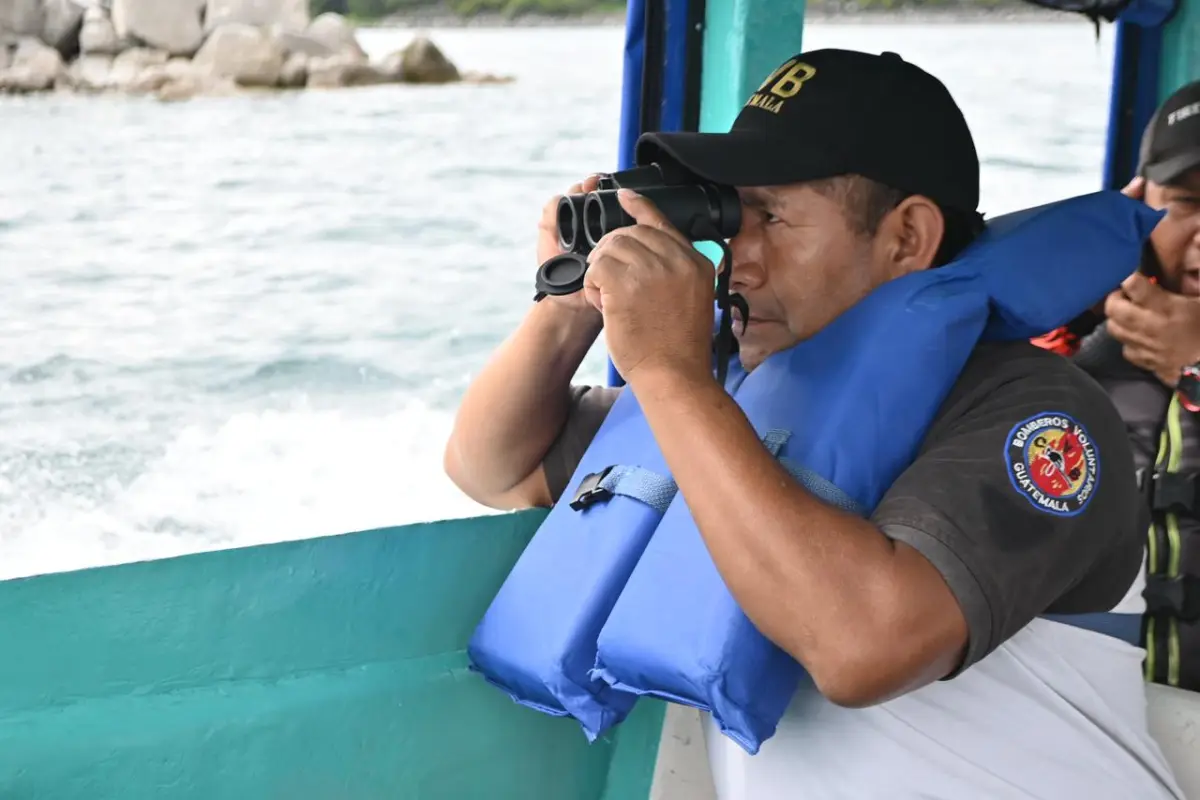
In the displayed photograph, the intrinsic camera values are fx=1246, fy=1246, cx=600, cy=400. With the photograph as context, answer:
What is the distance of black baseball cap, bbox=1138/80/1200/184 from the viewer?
6.70ft

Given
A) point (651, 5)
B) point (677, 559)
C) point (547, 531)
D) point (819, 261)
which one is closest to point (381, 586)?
point (547, 531)

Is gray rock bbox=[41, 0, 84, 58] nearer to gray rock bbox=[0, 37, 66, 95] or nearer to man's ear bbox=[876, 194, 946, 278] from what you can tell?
gray rock bbox=[0, 37, 66, 95]

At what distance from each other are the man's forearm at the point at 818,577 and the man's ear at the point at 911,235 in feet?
1.27

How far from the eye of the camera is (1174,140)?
6.81 ft

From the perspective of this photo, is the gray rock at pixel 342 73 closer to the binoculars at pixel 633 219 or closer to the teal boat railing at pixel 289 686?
the teal boat railing at pixel 289 686

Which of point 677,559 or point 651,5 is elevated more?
point 651,5

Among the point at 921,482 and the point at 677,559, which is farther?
the point at 677,559

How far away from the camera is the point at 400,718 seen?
6.24 feet

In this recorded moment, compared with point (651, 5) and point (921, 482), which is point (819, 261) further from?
point (651, 5)

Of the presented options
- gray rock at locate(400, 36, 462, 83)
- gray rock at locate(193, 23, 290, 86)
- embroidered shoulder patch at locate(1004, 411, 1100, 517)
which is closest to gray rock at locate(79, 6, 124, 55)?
gray rock at locate(193, 23, 290, 86)

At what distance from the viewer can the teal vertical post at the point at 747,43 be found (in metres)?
2.09

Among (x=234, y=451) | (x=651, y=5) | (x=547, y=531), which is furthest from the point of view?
(x=234, y=451)

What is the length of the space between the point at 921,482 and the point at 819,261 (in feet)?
1.08

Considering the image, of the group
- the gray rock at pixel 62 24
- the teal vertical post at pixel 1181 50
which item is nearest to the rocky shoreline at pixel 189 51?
the gray rock at pixel 62 24
